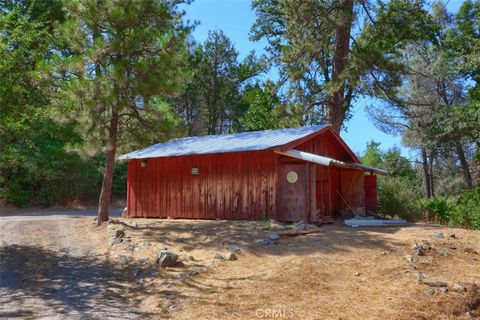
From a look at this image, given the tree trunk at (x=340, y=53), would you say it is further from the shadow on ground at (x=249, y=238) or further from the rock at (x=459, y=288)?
the rock at (x=459, y=288)

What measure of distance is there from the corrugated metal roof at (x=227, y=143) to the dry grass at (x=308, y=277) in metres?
3.61

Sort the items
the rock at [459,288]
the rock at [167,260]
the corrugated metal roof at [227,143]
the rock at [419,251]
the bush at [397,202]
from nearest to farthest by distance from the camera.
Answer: the rock at [459,288], the rock at [167,260], the rock at [419,251], the corrugated metal roof at [227,143], the bush at [397,202]

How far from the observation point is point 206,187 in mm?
15273

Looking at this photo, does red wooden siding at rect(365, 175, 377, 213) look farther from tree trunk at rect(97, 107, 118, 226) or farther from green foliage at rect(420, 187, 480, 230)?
tree trunk at rect(97, 107, 118, 226)

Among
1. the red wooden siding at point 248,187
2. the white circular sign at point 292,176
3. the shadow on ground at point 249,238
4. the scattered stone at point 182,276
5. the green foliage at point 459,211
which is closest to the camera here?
the scattered stone at point 182,276

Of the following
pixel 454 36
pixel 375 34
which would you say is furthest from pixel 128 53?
pixel 454 36

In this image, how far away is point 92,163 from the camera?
26.6 m

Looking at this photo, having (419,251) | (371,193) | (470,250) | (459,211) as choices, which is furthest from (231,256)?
(459,211)

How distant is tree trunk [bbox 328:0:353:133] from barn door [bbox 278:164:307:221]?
6.79 metres

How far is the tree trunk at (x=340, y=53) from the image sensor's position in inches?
726

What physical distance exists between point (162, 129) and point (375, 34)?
1183 centimetres

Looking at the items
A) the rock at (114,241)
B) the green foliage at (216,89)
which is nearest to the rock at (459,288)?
the rock at (114,241)

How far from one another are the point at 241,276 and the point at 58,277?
3475mm

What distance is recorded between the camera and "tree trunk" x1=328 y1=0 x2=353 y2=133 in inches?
726
